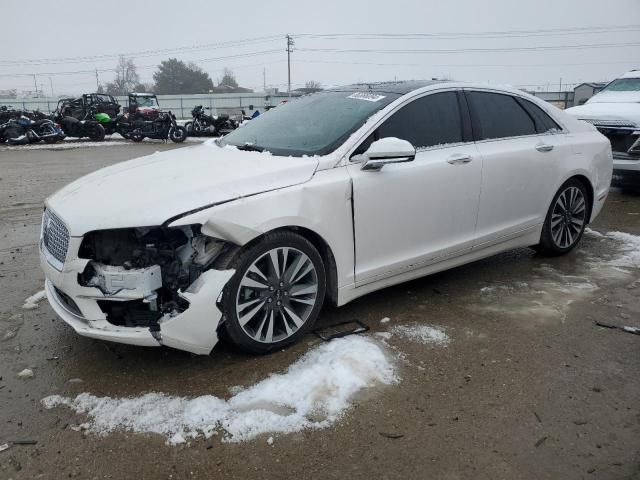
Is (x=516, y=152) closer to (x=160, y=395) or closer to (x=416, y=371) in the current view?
(x=416, y=371)

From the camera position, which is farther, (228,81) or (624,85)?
(228,81)

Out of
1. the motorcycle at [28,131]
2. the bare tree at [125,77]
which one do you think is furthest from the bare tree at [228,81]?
the motorcycle at [28,131]

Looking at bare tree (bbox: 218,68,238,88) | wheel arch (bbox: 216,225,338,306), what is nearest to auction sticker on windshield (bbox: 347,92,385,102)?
wheel arch (bbox: 216,225,338,306)

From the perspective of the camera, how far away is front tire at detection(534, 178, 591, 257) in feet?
16.0

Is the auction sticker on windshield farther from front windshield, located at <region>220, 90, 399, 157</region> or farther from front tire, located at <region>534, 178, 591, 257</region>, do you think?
front tire, located at <region>534, 178, 591, 257</region>

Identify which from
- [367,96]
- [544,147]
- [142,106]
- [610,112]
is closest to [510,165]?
[544,147]

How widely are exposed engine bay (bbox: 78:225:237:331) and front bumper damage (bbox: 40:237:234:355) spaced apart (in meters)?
0.03

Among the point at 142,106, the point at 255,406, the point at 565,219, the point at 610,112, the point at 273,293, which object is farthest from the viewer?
the point at 142,106

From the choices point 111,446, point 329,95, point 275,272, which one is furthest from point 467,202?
point 111,446

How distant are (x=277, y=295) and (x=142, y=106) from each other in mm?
24248

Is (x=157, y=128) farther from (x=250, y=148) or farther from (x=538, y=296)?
(x=538, y=296)

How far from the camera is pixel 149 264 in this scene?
2.94 m

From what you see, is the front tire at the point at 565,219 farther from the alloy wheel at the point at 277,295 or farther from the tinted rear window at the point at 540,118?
the alloy wheel at the point at 277,295

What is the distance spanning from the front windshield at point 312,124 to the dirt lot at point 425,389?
123 centimetres
